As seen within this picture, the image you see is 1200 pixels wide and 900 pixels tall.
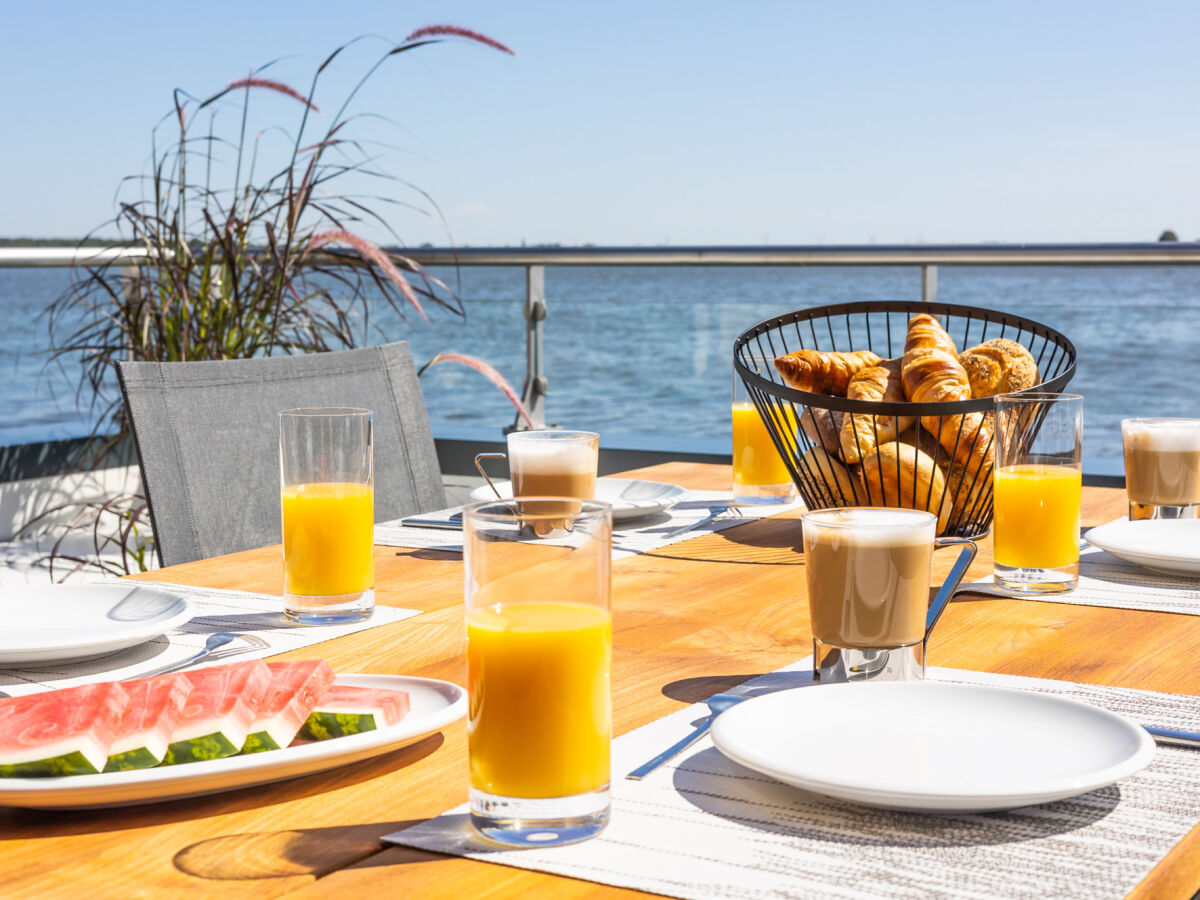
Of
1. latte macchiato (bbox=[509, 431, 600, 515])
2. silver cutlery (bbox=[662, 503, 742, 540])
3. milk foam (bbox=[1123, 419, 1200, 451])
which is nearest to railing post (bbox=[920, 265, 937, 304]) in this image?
silver cutlery (bbox=[662, 503, 742, 540])

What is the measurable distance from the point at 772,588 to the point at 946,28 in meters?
33.1

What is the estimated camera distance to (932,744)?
71 centimetres

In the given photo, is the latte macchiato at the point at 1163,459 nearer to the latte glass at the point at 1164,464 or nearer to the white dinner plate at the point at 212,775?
the latte glass at the point at 1164,464

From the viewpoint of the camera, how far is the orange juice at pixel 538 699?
2.01ft

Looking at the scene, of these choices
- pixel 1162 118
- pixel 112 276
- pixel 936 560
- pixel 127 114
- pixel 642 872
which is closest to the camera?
pixel 642 872

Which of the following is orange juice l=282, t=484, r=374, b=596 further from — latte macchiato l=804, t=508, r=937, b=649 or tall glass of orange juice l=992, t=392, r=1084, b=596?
tall glass of orange juice l=992, t=392, r=1084, b=596

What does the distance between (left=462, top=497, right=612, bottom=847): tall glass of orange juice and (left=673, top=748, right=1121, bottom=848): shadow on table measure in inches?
3.1

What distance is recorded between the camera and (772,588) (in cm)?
123

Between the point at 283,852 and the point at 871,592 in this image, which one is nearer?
the point at 283,852

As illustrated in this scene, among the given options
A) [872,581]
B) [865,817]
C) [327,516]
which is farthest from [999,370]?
[865,817]

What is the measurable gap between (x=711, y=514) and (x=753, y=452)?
0.12 m

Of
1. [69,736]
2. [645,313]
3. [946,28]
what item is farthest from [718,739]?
[946,28]

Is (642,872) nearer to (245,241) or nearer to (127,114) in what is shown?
(245,241)

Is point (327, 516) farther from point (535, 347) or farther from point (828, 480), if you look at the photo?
point (535, 347)
